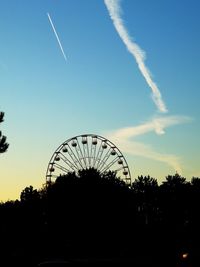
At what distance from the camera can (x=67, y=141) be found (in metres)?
55.1

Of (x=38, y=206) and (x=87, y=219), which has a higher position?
(x=38, y=206)

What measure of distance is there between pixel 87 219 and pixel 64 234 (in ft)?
13.2

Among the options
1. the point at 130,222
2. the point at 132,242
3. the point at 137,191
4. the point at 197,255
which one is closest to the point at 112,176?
the point at 130,222

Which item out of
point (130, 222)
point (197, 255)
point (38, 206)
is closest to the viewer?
point (197, 255)

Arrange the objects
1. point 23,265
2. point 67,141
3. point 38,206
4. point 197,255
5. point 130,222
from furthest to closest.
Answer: point 38,206 < point 130,222 < point 67,141 < point 23,265 < point 197,255

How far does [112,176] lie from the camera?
72.4 metres

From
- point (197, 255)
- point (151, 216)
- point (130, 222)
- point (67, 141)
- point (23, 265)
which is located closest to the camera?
point (197, 255)

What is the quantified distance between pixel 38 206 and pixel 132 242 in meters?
33.3

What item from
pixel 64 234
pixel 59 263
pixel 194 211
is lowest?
pixel 59 263

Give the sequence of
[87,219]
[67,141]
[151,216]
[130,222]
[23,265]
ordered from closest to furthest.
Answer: [23,265] → [67,141] → [87,219] → [130,222] → [151,216]

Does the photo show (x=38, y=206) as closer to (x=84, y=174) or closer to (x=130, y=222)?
(x=130, y=222)

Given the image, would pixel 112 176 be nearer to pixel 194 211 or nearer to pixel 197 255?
→ pixel 194 211

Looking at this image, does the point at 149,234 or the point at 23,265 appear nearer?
the point at 23,265

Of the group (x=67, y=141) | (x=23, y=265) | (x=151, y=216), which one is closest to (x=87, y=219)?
(x=67, y=141)
